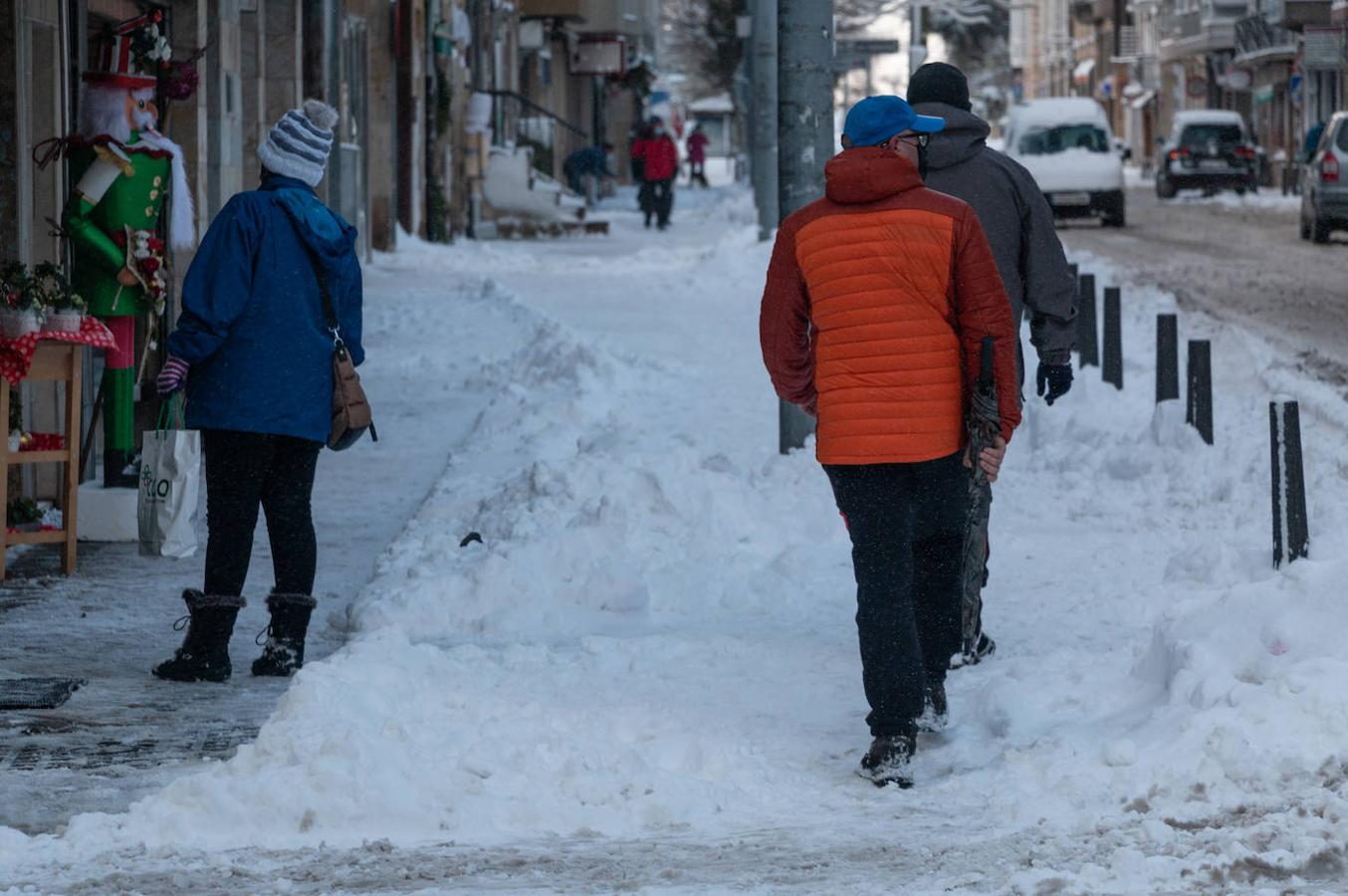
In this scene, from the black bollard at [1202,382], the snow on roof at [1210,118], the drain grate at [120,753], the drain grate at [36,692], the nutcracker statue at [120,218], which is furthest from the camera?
the snow on roof at [1210,118]

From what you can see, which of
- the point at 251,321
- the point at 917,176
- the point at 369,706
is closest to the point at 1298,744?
the point at 917,176

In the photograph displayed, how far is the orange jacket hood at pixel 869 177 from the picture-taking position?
17.8 feet

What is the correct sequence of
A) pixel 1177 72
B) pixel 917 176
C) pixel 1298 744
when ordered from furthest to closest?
1. pixel 1177 72
2. pixel 917 176
3. pixel 1298 744

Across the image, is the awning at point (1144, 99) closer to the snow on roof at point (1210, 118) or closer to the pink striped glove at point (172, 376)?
the snow on roof at point (1210, 118)

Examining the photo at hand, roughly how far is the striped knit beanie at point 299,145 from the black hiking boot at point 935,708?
2368 millimetres

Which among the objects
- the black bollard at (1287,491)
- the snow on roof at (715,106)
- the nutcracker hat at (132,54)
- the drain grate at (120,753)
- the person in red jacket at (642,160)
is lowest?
the drain grate at (120,753)

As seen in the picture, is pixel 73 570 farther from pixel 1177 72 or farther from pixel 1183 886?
pixel 1177 72

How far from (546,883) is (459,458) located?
6697 millimetres

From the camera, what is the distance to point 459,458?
11227 mm

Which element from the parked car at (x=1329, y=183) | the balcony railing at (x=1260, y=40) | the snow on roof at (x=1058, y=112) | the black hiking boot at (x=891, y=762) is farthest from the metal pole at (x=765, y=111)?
the balcony railing at (x=1260, y=40)

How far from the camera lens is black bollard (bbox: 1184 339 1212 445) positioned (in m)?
10.9

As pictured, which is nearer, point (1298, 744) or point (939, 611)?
point (1298, 744)

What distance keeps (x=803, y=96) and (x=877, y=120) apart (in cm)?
515

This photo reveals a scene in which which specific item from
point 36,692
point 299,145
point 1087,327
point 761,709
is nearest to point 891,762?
point 761,709
